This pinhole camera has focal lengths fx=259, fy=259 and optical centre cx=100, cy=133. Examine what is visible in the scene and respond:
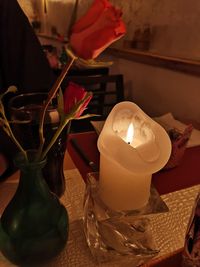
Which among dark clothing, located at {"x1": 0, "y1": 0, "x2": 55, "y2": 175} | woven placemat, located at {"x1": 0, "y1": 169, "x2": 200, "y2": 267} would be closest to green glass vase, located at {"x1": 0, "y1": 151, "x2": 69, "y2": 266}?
woven placemat, located at {"x1": 0, "y1": 169, "x2": 200, "y2": 267}

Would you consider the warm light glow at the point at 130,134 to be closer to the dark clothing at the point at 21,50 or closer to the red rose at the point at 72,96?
the red rose at the point at 72,96

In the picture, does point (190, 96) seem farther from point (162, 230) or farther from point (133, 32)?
point (162, 230)

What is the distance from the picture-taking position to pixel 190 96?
1.04 metres

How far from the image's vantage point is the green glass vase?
34 centimetres

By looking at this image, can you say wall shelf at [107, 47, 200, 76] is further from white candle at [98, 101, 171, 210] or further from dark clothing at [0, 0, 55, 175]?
white candle at [98, 101, 171, 210]

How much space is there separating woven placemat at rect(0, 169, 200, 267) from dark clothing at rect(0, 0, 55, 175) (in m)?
0.55

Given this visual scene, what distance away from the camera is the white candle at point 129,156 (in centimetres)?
34

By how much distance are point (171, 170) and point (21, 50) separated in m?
0.74

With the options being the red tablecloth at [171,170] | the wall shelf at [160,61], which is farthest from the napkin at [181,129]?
the wall shelf at [160,61]

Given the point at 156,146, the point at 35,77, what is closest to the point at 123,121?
the point at 156,146

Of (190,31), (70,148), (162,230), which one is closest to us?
(162,230)

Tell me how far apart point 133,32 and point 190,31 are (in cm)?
43

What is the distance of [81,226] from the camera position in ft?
1.50

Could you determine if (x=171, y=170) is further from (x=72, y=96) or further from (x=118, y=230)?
(x=72, y=96)
